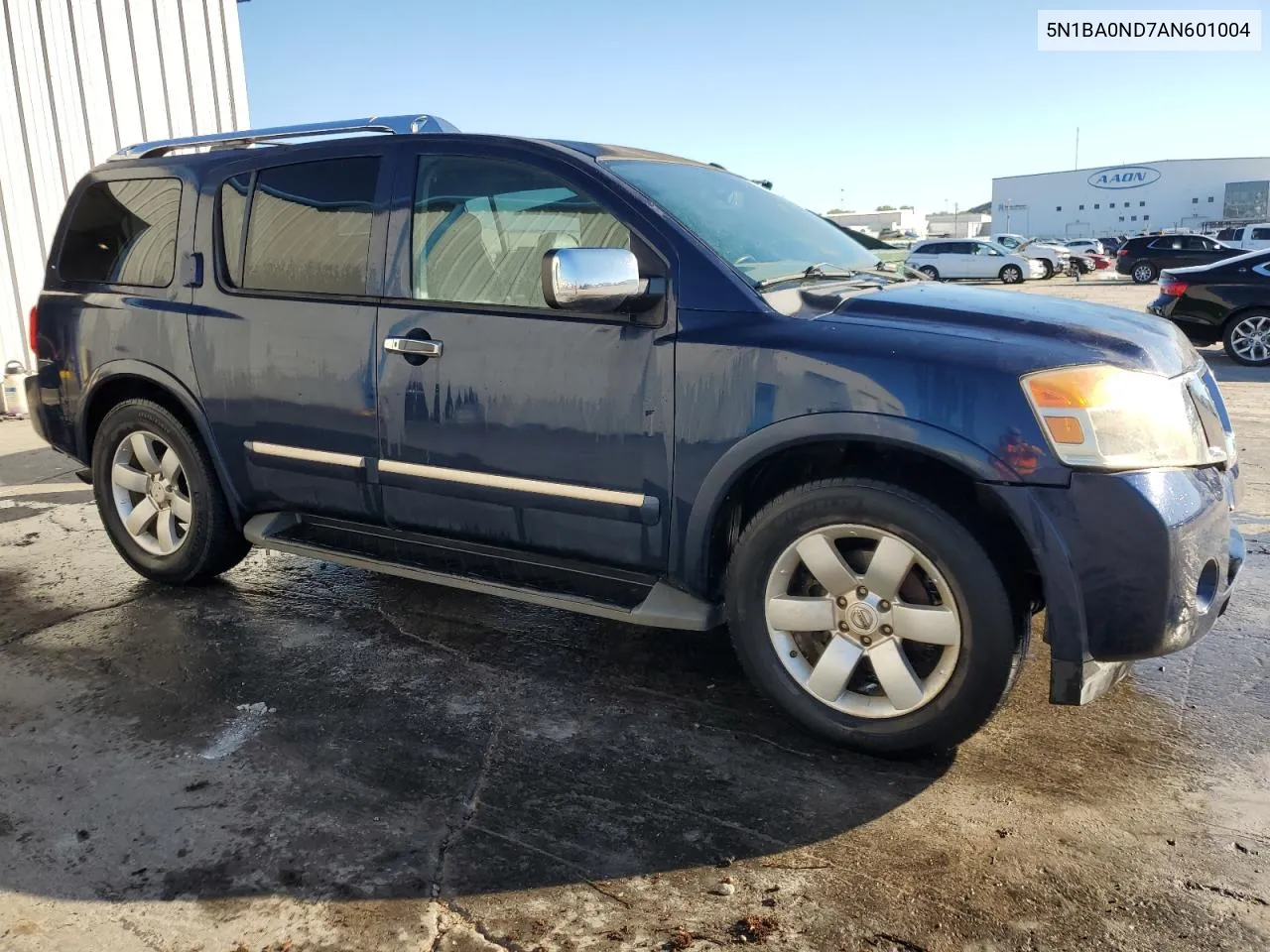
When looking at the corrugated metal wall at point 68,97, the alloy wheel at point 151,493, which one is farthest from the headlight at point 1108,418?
the corrugated metal wall at point 68,97

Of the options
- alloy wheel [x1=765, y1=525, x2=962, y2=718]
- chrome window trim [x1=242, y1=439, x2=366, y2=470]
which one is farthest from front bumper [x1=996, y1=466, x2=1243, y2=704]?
chrome window trim [x1=242, y1=439, x2=366, y2=470]

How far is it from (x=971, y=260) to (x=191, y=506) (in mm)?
29901

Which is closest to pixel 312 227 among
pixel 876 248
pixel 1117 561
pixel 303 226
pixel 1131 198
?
pixel 303 226

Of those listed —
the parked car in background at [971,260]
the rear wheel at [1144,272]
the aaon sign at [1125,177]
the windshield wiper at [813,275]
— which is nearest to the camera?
the windshield wiper at [813,275]

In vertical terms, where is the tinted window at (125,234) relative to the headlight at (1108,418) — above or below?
above

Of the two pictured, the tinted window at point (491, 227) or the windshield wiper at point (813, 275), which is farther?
the tinted window at point (491, 227)

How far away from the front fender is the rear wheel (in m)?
31.2

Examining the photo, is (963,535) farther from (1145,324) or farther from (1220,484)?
(1145,324)

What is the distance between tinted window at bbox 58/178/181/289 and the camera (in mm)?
4145

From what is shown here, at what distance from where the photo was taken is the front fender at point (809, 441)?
101 inches

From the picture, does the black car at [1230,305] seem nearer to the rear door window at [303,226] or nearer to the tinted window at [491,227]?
the tinted window at [491,227]

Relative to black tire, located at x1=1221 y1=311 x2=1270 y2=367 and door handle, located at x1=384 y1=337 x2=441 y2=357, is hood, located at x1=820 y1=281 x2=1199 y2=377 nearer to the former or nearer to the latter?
door handle, located at x1=384 y1=337 x2=441 y2=357

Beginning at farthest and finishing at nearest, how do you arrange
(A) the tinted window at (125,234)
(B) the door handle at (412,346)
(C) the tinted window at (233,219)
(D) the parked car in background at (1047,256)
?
1. (D) the parked car in background at (1047,256)
2. (A) the tinted window at (125,234)
3. (C) the tinted window at (233,219)
4. (B) the door handle at (412,346)

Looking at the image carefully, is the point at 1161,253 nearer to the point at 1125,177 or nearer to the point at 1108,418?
the point at 1108,418
